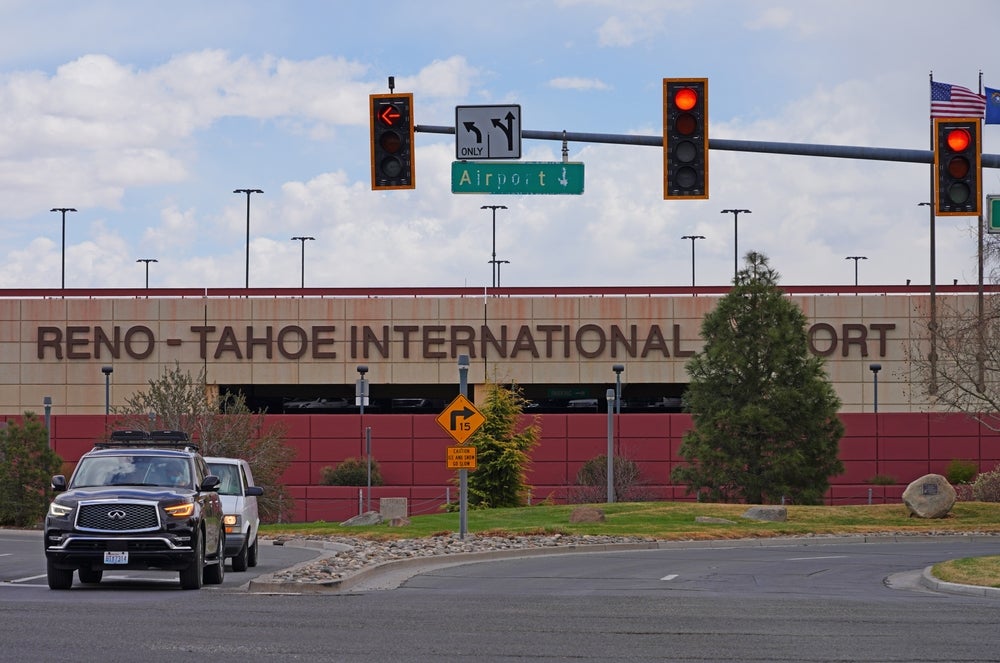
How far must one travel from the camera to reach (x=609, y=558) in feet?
93.1

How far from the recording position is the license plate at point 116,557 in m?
18.5

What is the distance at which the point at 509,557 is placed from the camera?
93.2 ft

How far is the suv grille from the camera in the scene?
18577 millimetres

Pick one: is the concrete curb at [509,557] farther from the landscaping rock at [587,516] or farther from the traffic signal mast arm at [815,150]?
the traffic signal mast arm at [815,150]

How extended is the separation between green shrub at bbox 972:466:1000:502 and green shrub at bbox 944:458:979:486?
26.5ft

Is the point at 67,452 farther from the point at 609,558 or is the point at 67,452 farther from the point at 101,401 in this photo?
the point at 609,558

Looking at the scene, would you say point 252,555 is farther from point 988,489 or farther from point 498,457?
point 988,489

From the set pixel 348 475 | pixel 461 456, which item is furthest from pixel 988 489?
pixel 461 456

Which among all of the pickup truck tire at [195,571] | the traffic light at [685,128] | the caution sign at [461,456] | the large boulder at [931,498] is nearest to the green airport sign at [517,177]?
the traffic light at [685,128]

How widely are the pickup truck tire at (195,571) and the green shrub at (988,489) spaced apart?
112 ft

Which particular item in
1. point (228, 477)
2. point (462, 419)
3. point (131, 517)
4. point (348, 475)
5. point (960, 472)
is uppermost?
point (462, 419)

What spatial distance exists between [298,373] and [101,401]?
362 inches

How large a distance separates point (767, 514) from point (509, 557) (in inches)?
455

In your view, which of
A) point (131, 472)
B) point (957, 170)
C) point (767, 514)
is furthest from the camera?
point (767, 514)
